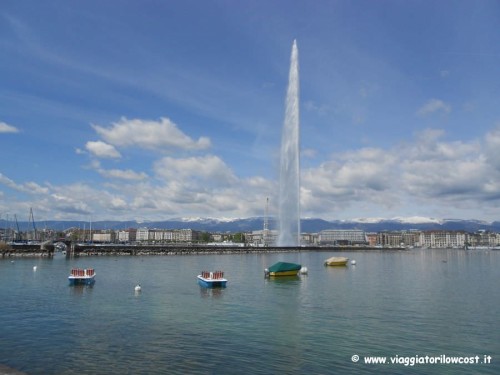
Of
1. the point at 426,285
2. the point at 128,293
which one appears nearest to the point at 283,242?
the point at 426,285

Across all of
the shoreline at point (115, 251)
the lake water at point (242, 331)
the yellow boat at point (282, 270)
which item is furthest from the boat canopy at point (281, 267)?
the shoreline at point (115, 251)

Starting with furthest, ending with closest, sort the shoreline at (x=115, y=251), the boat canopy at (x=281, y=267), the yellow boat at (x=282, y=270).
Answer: the shoreline at (x=115, y=251), the boat canopy at (x=281, y=267), the yellow boat at (x=282, y=270)

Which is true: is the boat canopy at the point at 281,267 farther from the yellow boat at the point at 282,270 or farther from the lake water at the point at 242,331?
the lake water at the point at 242,331

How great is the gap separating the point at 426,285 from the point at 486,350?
102ft

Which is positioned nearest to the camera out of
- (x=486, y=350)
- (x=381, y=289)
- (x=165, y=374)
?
(x=165, y=374)

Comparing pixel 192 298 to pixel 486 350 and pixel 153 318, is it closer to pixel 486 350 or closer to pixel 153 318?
pixel 153 318

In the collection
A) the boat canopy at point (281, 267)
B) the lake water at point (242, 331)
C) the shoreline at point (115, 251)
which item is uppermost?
the boat canopy at point (281, 267)

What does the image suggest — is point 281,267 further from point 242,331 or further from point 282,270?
point 242,331

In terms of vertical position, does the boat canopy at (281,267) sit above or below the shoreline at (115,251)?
above

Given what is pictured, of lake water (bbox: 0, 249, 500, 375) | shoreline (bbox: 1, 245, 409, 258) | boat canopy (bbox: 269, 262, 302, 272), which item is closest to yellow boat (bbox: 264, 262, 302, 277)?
boat canopy (bbox: 269, 262, 302, 272)

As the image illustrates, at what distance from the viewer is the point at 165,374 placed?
1650cm

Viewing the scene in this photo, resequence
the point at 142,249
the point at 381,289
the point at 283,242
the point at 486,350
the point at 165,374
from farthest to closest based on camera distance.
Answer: the point at 283,242
the point at 142,249
the point at 381,289
the point at 486,350
the point at 165,374

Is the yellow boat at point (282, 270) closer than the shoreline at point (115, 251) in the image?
Yes

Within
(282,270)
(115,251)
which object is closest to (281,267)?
(282,270)
